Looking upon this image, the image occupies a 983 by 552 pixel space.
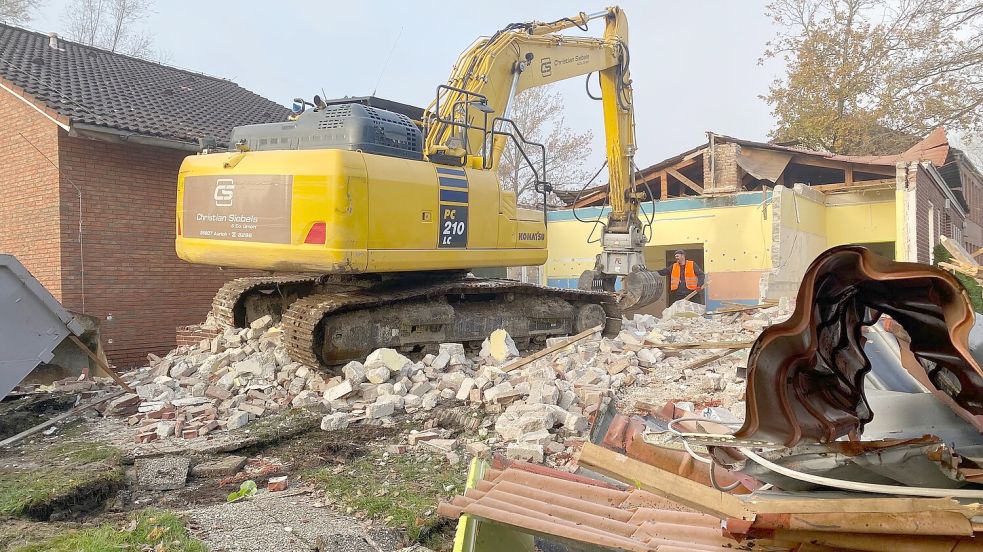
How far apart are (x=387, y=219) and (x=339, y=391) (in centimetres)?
169

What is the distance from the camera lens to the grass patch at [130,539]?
3.41 meters

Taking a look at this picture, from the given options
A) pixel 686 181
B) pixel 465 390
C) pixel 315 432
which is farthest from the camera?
pixel 686 181

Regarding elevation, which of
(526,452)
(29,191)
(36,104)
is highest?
(36,104)

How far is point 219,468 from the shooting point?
481cm

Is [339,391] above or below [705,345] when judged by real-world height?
below

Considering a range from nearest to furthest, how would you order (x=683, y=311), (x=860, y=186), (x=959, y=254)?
(x=959, y=254)
(x=683, y=311)
(x=860, y=186)

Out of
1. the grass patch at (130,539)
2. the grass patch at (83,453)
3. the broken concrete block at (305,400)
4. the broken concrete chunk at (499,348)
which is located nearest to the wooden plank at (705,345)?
the broken concrete chunk at (499,348)

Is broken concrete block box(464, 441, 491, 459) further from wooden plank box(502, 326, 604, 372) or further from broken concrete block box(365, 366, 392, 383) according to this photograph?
wooden plank box(502, 326, 604, 372)

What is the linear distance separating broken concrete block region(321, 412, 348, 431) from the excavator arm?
10.4 ft

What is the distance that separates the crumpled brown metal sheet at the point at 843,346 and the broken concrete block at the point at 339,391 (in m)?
4.71

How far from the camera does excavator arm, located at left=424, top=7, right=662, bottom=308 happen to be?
8.02m

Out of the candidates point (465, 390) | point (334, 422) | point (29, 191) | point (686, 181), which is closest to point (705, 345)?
point (465, 390)

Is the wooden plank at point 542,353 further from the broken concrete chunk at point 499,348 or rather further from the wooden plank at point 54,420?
the wooden plank at point 54,420

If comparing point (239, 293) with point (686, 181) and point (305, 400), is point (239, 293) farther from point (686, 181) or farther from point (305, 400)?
point (686, 181)
